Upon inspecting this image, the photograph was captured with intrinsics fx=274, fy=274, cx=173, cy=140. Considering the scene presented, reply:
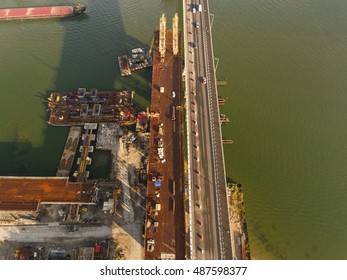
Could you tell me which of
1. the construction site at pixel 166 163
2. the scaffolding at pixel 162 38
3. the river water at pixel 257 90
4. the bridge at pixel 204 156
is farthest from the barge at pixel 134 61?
the bridge at pixel 204 156

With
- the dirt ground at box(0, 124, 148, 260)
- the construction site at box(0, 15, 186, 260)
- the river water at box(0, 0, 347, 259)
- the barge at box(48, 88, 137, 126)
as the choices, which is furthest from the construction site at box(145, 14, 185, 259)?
the barge at box(48, 88, 137, 126)

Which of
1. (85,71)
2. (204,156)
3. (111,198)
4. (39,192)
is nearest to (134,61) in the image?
(85,71)

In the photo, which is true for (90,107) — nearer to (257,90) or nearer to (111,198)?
(111,198)

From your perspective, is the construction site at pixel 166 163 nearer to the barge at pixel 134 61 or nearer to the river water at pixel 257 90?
the barge at pixel 134 61

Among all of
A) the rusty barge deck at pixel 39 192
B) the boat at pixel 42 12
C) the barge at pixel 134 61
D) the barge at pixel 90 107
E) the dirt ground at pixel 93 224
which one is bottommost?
the dirt ground at pixel 93 224

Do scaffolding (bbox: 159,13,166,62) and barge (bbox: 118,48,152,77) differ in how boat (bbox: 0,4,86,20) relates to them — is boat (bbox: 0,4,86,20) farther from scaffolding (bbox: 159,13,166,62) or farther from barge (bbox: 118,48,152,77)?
scaffolding (bbox: 159,13,166,62)
